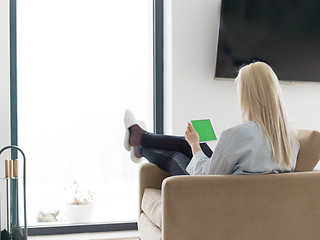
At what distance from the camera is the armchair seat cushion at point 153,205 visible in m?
1.99

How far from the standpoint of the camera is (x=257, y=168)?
1.75 metres

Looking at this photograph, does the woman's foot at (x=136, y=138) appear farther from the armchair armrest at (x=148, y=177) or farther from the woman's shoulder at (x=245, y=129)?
the woman's shoulder at (x=245, y=129)

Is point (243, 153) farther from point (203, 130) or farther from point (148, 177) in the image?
point (148, 177)

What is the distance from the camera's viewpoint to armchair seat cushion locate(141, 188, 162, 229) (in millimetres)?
1986

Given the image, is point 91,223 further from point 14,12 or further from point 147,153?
point 14,12

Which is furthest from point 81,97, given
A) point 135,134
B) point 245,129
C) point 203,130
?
point 245,129

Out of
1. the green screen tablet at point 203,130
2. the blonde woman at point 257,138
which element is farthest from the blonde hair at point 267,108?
the green screen tablet at point 203,130

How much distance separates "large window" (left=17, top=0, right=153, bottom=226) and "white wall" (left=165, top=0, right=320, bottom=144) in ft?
0.94

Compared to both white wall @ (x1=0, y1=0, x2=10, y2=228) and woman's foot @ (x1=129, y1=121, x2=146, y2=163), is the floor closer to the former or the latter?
white wall @ (x1=0, y1=0, x2=10, y2=228)

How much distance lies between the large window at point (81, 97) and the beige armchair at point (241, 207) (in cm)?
170

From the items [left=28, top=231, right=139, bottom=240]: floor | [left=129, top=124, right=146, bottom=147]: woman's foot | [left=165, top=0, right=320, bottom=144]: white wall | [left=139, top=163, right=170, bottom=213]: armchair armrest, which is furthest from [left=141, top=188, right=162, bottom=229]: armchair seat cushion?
[left=165, top=0, right=320, bottom=144]: white wall

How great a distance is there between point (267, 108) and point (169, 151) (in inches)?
34.3

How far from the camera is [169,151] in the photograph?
253 cm

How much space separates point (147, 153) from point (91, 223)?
99cm
